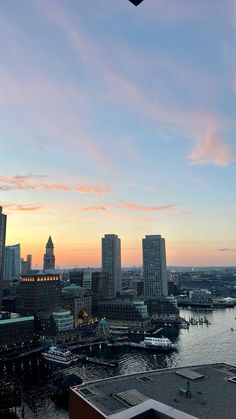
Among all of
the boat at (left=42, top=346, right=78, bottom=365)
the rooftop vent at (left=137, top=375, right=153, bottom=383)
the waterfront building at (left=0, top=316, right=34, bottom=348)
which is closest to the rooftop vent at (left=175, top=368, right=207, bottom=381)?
the rooftop vent at (left=137, top=375, right=153, bottom=383)

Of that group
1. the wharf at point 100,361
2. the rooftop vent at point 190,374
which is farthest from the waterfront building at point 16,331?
the rooftop vent at point 190,374

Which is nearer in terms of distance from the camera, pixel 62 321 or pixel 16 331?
pixel 16 331

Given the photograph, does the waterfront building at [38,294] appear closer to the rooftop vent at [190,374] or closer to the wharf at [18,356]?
the wharf at [18,356]

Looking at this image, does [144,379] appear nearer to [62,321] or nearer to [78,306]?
[62,321]

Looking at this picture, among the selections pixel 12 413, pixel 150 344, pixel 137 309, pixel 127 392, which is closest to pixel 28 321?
pixel 150 344

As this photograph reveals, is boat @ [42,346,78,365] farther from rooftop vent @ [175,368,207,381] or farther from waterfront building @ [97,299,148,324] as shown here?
waterfront building @ [97,299,148,324]

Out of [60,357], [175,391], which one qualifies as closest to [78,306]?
[60,357]
